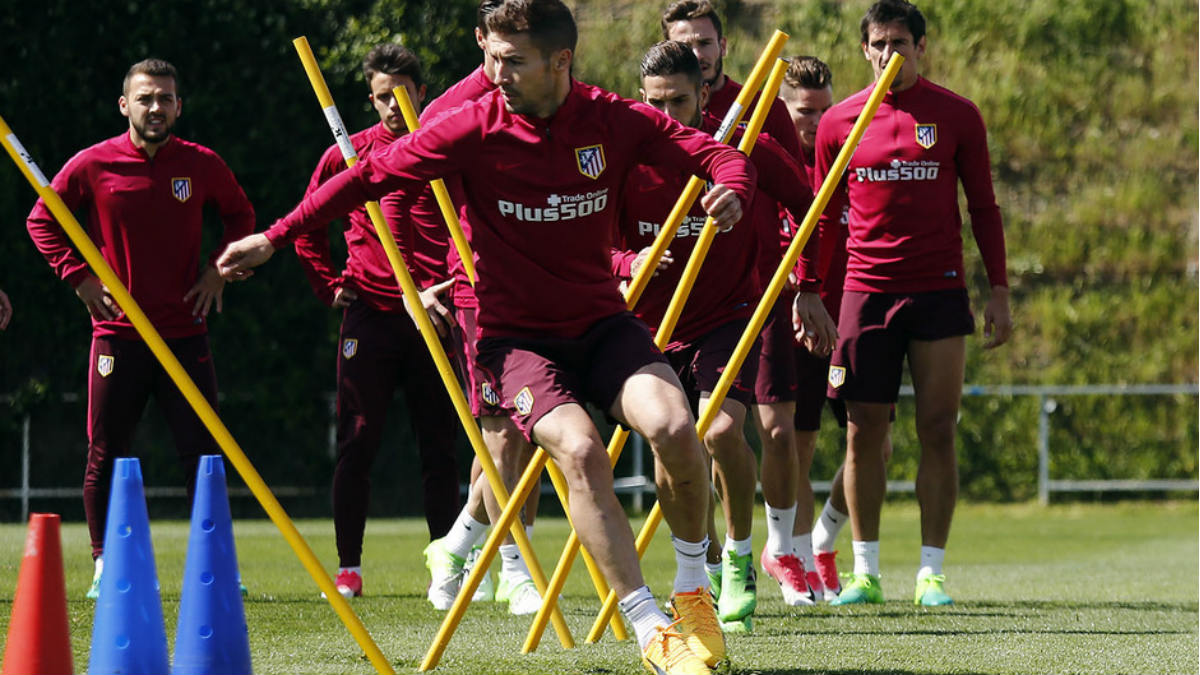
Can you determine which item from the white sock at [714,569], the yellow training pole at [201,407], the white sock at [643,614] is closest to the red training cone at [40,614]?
the yellow training pole at [201,407]

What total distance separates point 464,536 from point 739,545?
111cm

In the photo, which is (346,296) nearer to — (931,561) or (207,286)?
(207,286)

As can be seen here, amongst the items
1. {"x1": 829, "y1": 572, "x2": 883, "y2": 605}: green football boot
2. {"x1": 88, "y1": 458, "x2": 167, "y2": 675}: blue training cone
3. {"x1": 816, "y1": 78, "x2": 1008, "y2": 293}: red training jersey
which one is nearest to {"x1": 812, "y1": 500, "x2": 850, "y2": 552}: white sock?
{"x1": 829, "y1": 572, "x2": 883, "y2": 605}: green football boot

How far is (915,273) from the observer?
674 centimetres

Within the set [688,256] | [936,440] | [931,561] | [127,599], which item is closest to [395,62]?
[688,256]

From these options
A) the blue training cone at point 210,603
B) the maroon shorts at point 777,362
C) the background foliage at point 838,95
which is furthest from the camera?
the background foliage at point 838,95

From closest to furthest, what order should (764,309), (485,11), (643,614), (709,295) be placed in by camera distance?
1. (643,614)
2. (485,11)
3. (764,309)
4. (709,295)

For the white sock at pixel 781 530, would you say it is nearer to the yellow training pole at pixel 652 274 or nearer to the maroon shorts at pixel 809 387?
the maroon shorts at pixel 809 387

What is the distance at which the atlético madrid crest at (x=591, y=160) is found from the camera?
4504mm

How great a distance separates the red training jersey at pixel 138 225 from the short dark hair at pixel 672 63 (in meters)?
2.09

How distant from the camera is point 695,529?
4812 mm

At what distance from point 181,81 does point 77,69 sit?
0.80 metres

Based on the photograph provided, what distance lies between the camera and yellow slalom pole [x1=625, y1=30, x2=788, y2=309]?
198 inches

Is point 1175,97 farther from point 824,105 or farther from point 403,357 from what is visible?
point 403,357
